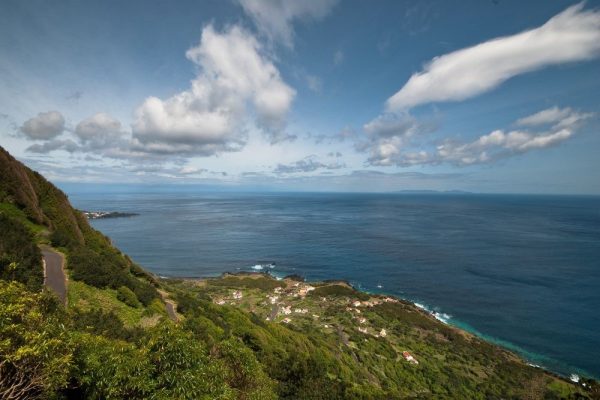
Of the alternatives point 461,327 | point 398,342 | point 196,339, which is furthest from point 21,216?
point 461,327

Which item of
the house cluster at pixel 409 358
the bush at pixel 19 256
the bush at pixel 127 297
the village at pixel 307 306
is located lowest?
the house cluster at pixel 409 358

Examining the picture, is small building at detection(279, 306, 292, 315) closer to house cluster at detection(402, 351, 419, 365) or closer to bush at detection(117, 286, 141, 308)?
house cluster at detection(402, 351, 419, 365)

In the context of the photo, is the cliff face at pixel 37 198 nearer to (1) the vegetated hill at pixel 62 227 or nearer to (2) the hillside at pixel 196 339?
(1) the vegetated hill at pixel 62 227

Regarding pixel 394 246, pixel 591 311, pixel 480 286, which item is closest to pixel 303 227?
pixel 394 246

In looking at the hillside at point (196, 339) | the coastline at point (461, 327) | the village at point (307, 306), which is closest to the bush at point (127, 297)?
the hillside at point (196, 339)

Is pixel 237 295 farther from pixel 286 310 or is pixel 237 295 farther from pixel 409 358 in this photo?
pixel 409 358
